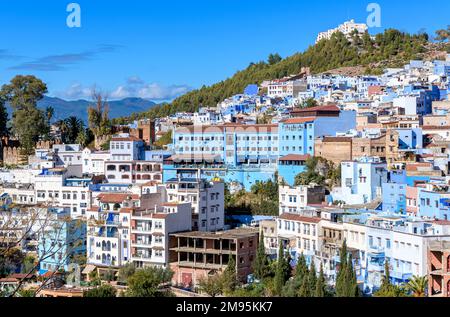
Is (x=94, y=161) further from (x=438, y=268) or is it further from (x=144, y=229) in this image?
(x=438, y=268)

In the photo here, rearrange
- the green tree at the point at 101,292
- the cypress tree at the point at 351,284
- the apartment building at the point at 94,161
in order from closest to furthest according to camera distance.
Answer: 1. the cypress tree at the point at 351,284
2. the green tree at the point at 101,292
3. the apartment building at the point at 94,161

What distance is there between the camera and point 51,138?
2383 cm

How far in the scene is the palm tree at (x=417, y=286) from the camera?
9916mm

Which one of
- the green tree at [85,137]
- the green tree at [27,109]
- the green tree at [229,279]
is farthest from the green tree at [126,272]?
the green tree at [27,109]

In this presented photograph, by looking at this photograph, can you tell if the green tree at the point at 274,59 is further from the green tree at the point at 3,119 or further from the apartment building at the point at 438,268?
the apartment building at the point at 438,268

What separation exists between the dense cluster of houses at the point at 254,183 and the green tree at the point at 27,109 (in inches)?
66.8

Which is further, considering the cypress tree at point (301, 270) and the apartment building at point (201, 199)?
the apartment building at point (201, 199)

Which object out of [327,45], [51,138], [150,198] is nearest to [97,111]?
[51,138]

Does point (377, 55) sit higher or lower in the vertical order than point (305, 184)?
higher

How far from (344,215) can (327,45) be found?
25.4 meters

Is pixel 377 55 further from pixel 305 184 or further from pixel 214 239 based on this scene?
pixel 214 239

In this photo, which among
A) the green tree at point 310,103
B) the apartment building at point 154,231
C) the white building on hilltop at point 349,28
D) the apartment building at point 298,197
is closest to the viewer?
the apartment building at point 154,231

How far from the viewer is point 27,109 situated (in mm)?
23547
